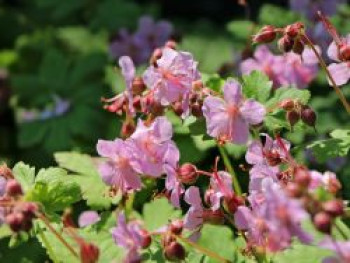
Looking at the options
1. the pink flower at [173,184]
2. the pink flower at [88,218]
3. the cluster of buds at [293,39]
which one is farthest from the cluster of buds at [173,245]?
the pink flower at [88,218]

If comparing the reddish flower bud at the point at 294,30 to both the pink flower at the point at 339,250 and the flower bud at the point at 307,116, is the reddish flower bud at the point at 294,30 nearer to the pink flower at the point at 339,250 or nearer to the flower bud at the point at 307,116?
the flower bud at the point at 307,116

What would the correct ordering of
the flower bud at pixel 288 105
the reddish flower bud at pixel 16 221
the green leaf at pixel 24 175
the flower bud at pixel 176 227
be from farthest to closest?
the green leaf at pixel 24 175 < the flower bud at pixel 288 105 < the flower bud at pixel 176 227 < the reddish flower bud at pixel 16 221

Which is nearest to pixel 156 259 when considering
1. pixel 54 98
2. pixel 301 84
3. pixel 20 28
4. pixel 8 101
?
pixel 301 84

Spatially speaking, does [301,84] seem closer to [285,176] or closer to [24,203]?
[285,176]

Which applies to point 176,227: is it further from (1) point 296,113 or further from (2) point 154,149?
(1) point 296,113

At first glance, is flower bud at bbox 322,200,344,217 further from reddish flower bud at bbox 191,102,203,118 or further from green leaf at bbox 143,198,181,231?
green leaf at bbox 143,198,181,231

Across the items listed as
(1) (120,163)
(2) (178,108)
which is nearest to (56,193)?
(1) (120,163)
